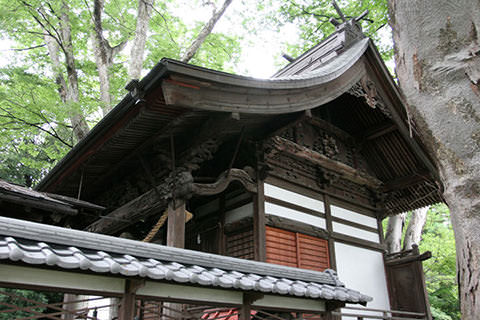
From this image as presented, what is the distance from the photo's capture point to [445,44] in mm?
2811

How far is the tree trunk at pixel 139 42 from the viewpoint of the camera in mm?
12922

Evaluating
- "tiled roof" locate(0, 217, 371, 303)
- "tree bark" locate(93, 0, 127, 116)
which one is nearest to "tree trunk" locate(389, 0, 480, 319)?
"tiled roof" locate(0, 217, 371, 303)

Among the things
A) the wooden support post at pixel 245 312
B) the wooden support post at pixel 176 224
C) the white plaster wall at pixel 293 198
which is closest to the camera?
the wooden support post at pixel 245 312

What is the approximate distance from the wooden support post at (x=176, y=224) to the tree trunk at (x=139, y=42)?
7.45 metres

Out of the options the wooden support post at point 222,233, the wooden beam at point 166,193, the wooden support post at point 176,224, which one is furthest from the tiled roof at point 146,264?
the wooden support post at point 222,233

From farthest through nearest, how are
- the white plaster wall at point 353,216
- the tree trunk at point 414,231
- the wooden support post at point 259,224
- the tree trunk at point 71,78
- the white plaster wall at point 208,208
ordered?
the tree trunk at point 414,231
the tree trunk at point 71,78
the white plaster wall at point 353,216
the white plaster wall at point 208,208
the wooden support post at point 259,224

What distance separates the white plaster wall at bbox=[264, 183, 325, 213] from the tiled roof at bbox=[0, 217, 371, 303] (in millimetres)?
2657

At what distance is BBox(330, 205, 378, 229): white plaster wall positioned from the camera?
30.0ft

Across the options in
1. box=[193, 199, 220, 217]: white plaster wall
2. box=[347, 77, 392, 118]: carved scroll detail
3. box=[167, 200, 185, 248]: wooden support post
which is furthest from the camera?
box=[193, 199, 220, 217]: white plaster wall

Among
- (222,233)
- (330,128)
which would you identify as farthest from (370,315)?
(330,128)

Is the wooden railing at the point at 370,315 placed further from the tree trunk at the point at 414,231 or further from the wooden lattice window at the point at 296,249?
the tree trunk at the point at 414,231

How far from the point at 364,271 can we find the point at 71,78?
9.79 m

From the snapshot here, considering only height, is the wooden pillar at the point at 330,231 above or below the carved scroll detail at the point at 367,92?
below

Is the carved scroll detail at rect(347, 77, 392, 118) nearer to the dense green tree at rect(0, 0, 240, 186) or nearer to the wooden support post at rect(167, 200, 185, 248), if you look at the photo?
the wooden support post at rect(167, 200, 185, 248)
